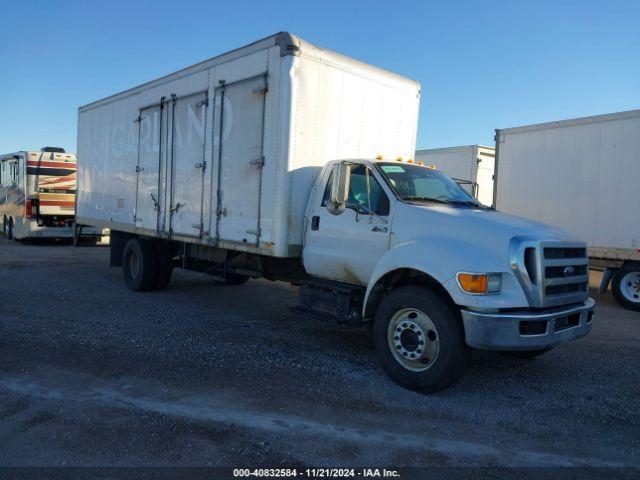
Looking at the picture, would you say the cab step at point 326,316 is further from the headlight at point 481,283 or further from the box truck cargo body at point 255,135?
the headlight at point 481,283

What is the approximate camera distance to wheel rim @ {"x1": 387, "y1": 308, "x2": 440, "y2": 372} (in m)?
4.85

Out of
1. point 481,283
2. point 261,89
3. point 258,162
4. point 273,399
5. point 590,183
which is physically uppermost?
point 261,89

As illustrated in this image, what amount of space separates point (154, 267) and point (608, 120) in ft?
29.4

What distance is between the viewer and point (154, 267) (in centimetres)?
955

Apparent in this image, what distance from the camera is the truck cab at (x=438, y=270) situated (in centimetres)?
452

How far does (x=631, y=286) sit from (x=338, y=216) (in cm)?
684

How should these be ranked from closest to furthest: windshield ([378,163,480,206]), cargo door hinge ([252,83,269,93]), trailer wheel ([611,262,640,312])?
windshield ([378,163,480,206])
cargo door hinge ([252,83,269,93])
trailer wheel ([611,262,640,312])

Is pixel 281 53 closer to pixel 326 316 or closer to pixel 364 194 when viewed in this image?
pixel 364 194

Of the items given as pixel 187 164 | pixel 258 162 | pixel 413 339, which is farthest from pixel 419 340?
pixel 187 164

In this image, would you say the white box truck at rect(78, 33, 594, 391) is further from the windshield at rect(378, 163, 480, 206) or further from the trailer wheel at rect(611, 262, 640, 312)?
the trailer wheel at rect(611, 262, 640, 312)

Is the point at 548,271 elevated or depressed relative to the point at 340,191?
depressed

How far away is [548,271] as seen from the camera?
186 inches

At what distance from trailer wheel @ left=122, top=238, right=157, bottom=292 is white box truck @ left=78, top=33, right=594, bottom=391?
0.04 m

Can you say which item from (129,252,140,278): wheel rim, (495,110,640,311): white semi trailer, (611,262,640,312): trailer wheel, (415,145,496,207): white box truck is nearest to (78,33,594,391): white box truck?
(129,252,140,278): wheel rim
